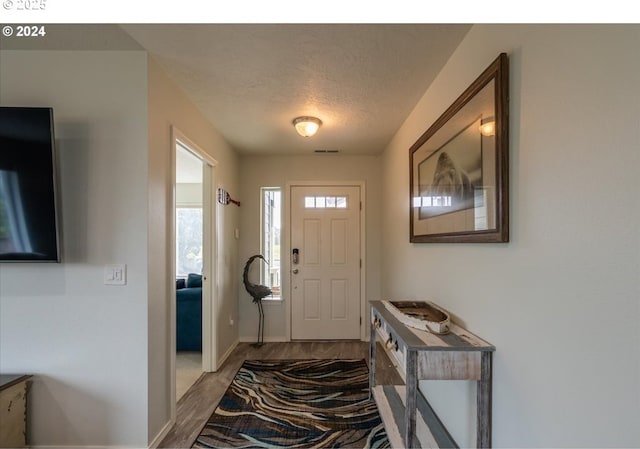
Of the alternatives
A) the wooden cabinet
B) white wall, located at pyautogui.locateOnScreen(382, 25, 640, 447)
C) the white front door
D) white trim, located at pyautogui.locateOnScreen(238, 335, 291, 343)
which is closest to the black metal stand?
white trim, located at pyautogui.locateOnScreen(238, 335, 291, 343)

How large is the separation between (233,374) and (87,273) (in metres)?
1.74

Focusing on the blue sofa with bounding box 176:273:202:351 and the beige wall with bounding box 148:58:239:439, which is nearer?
the beige wall with bounding box 148:58:239:439

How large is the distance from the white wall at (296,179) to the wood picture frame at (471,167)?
179 cm

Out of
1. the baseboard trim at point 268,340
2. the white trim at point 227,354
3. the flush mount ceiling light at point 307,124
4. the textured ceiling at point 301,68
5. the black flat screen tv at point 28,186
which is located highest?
the textured ceiling at point 301,68

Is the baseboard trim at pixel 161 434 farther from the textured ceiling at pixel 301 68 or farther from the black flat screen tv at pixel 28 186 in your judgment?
the textured ceiling at pixel 301 68

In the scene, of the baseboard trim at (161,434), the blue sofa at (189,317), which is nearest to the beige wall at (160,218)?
the baseboard trim at (161,434)

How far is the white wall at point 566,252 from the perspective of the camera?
0.77 m

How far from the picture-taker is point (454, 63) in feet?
5.84

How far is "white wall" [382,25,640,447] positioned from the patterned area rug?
0.92 m

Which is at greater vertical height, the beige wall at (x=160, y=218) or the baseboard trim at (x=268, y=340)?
the beige wall at (x=160, y=218)

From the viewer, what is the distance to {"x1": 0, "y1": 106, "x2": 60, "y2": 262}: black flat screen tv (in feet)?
5.42

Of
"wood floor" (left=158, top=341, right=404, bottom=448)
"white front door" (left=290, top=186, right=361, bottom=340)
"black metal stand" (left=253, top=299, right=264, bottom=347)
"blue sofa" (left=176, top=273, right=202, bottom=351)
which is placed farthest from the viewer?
"white front door" (left=290, top=186, right=361, bottom=340)

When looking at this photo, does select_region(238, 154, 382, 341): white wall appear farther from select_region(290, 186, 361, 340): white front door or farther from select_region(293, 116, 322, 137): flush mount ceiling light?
select_region(293, 116, 322, 137): flush mount ceiling light
